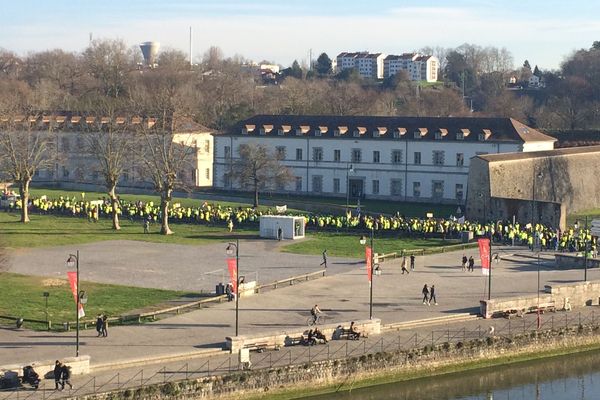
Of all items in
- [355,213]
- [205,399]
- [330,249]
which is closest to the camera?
[205,399]

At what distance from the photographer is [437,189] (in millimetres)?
88875

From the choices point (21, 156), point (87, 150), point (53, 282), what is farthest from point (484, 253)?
point (87, 150)

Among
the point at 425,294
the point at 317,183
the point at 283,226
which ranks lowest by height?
the point at 425,294

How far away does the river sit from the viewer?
3916 centimetres

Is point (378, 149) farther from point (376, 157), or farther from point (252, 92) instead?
point (252, 92)

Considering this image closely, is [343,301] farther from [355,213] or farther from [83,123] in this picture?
[83,123]

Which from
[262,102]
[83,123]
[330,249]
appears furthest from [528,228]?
[262,102]

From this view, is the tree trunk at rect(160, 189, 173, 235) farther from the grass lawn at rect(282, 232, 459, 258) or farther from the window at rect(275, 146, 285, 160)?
the window at rect(275, 146, 285, 160)

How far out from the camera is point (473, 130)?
88.1 m

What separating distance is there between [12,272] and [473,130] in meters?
44.0

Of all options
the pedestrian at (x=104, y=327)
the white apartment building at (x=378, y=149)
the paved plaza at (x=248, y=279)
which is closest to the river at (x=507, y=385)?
the paved plaza at (x=248, y=279)

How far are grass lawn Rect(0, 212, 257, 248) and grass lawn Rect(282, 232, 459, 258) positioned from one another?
16.0 feet

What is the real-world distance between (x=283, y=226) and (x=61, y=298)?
22.1 meters

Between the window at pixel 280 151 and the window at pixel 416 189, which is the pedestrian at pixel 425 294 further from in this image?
the window at pixel 280 151
